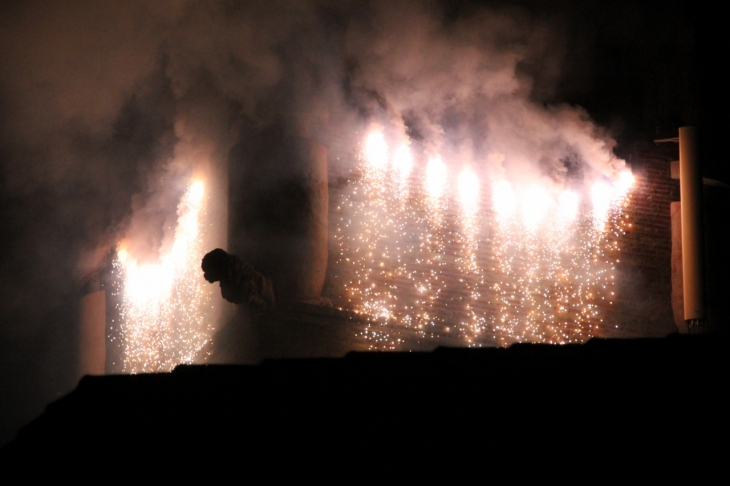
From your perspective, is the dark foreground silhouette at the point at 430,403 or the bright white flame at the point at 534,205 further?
the bright white flame at the point at 534,205

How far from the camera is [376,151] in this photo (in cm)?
1041

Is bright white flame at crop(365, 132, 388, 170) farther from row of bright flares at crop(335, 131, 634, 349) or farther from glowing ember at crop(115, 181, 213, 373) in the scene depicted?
glowing ember at crop(115, 181, 213, 373)

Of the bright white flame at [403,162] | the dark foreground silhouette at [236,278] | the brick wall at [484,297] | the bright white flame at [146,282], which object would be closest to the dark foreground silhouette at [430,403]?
the dark foreground silhouette at [236,278]

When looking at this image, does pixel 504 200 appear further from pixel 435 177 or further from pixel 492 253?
pixel 435 177

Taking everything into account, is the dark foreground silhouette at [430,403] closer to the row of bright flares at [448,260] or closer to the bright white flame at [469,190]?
the row of bright flares at [448,260]

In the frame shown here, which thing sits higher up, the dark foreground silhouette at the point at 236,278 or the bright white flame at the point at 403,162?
the bright white flame at the point at 403,162

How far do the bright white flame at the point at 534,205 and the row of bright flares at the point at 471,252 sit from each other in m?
0.02

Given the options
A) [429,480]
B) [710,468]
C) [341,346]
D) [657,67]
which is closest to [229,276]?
[341,346]

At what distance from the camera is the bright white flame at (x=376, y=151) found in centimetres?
1031

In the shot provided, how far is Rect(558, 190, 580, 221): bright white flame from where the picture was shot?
36.3 ft

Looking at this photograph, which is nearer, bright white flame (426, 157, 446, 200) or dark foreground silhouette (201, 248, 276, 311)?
dark foreground silhouette (201, 248, 276, 311)

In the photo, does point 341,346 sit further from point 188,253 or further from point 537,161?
point 537,161

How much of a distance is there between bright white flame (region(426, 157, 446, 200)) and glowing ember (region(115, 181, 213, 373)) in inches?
141

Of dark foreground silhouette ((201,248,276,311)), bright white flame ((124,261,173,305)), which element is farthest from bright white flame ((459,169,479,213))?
bright white flame ((124,261,173,305))
